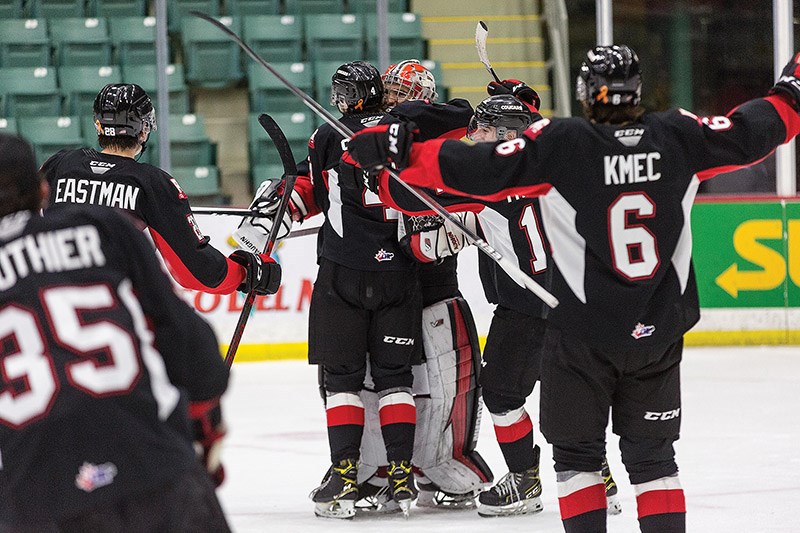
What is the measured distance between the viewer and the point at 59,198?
3.69 meters

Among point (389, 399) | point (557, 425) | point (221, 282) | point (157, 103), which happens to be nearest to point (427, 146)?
point (557, 425)

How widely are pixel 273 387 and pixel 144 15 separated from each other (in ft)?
9.42

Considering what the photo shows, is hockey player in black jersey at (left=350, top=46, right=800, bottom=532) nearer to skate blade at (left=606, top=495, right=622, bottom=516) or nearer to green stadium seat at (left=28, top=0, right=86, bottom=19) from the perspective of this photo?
skate blade at (left=606, top=495, right=622, bottom=516)

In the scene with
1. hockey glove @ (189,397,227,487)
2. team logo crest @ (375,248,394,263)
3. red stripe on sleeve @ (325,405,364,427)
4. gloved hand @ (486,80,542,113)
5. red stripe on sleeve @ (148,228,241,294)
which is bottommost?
red stripe on sleeve @ (325,405,364,427)

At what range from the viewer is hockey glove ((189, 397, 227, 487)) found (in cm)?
201

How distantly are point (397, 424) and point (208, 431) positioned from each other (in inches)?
86.5

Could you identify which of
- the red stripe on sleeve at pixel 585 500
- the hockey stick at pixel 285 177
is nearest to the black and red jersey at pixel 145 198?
the hockey stick at pixel 285 177

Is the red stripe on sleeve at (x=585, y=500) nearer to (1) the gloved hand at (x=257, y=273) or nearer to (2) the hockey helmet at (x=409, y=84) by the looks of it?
(1) the gloved hand at (x=257, y=273)

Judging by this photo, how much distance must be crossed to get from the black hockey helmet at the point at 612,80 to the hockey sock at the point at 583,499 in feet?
2.68

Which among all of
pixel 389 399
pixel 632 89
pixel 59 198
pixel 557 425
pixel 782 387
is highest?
pixel 632 89

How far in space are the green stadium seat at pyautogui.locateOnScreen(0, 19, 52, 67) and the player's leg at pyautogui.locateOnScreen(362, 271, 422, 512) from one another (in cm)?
517

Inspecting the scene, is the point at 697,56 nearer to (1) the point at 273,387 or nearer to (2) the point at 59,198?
(1) the point at 273,387

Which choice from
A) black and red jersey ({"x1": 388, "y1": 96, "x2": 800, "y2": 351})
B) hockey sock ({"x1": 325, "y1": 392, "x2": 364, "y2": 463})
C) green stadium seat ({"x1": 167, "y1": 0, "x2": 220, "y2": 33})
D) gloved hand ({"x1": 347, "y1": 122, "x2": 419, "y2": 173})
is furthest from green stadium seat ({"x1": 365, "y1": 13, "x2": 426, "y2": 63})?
black and red jersey ({"x1": 388, "y1": 96, "x2": 800, "y2": 351})

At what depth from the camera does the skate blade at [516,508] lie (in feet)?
13.6
